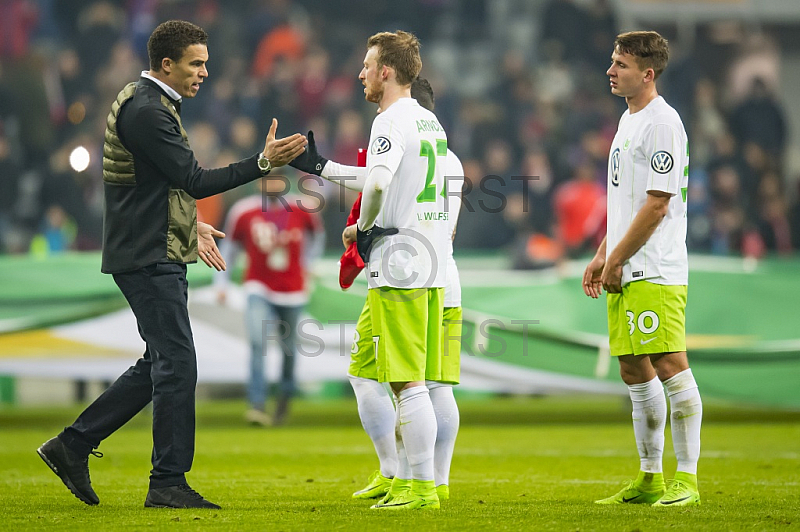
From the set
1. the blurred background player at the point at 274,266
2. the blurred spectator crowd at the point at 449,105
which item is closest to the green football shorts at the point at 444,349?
the blurred background player at the point at 274,266

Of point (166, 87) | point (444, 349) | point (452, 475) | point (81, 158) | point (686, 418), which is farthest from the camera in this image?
point (81, 158)

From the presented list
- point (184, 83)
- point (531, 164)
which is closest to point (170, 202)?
point (184, 83)

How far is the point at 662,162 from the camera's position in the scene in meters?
5.14

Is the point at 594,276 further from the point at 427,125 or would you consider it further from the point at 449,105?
the point at 449,105

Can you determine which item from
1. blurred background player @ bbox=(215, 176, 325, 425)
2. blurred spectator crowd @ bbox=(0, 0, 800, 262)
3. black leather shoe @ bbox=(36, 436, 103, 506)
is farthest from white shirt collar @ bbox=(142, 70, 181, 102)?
blurred spectator crowd @ bbox=(0, 0, 800, 262)

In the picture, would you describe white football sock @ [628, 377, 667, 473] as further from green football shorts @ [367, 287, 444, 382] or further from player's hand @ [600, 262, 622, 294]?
green football shorts @ [367, 287, 444, 382]

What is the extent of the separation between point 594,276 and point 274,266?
548 centimetres

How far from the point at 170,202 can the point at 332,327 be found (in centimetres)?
587

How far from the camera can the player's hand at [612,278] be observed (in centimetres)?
530

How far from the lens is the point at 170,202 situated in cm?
502

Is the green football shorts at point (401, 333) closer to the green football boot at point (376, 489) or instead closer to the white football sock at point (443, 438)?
the white football sock at point (443, 438)

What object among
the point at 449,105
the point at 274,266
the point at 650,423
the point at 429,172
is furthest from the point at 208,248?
the point at 449,105

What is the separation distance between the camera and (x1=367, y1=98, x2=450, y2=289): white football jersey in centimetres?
491

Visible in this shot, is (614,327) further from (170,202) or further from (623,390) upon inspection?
(623,390)
